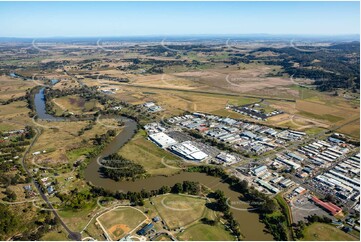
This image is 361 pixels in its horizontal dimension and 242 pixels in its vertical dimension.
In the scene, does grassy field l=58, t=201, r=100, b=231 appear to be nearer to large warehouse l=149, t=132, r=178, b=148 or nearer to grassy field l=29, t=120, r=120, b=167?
grassy field l=29, t=120, r=120, b=167

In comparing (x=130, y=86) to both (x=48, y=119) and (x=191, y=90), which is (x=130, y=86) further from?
(x=48, y=119)

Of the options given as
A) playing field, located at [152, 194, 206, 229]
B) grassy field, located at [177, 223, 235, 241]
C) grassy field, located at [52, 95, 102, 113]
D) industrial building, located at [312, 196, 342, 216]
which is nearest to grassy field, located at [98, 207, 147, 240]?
playing field, located at [152, 194, 206, 229]

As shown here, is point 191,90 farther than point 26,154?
Yes

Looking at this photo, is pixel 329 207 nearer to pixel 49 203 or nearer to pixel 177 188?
pixel 177 188

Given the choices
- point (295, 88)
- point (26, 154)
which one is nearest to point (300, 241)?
point (26, 154)

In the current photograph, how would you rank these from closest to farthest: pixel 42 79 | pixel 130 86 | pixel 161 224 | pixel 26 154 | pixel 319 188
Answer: pixel 161 224 < pixel 319 188 < pixel 26 154 < pixel 130 86 < pixel 42 79

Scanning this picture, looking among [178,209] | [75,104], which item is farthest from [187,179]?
[75,104]
